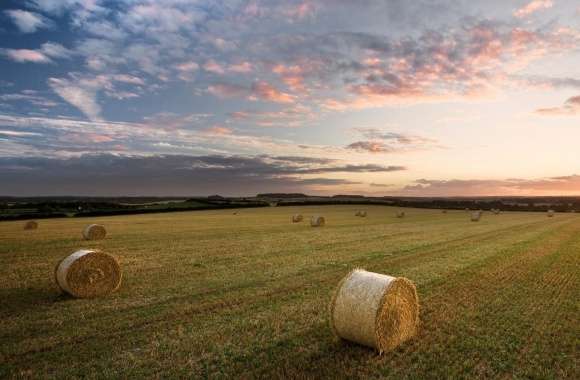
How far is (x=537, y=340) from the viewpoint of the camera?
8.13 meters

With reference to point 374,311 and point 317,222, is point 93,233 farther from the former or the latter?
point 374,311

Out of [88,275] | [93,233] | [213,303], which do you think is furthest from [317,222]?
[213,303]

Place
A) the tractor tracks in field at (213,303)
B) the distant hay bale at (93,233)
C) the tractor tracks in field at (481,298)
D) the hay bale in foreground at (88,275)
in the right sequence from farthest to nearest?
the distant hay bale at (93,233)
the hay bale in foreground at (88,275)
the tractor tracks in field at (481,298)
the tractor tracks in field at (213,303)

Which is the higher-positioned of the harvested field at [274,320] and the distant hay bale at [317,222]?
the distant hay bale at [317,222]

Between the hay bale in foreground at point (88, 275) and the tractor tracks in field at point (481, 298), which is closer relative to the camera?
the tractor tracks in field at point (481, 298)

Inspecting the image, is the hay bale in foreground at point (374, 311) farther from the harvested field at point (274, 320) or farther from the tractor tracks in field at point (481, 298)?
the tractor tracks in field at point (481, 298)

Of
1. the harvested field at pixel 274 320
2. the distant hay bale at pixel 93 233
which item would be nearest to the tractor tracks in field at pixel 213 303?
the harvested field at pixel 274 320

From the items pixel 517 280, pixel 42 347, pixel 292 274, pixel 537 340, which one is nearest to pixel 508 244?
pixel 517 280

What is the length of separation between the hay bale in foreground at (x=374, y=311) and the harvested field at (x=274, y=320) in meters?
0.23

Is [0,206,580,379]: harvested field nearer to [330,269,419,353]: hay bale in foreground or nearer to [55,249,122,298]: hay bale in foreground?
[330,269,419,353]: hay bale in foreground

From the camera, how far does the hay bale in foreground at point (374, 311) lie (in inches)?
303

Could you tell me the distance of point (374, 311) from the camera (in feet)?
25.4

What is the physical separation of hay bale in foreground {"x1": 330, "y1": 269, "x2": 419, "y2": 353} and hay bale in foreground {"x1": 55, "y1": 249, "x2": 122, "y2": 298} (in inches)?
290

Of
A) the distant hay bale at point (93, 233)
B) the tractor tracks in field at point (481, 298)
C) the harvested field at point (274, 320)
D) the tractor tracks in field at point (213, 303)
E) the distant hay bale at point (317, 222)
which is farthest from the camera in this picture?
the distant hay bale at point (317, 222)
